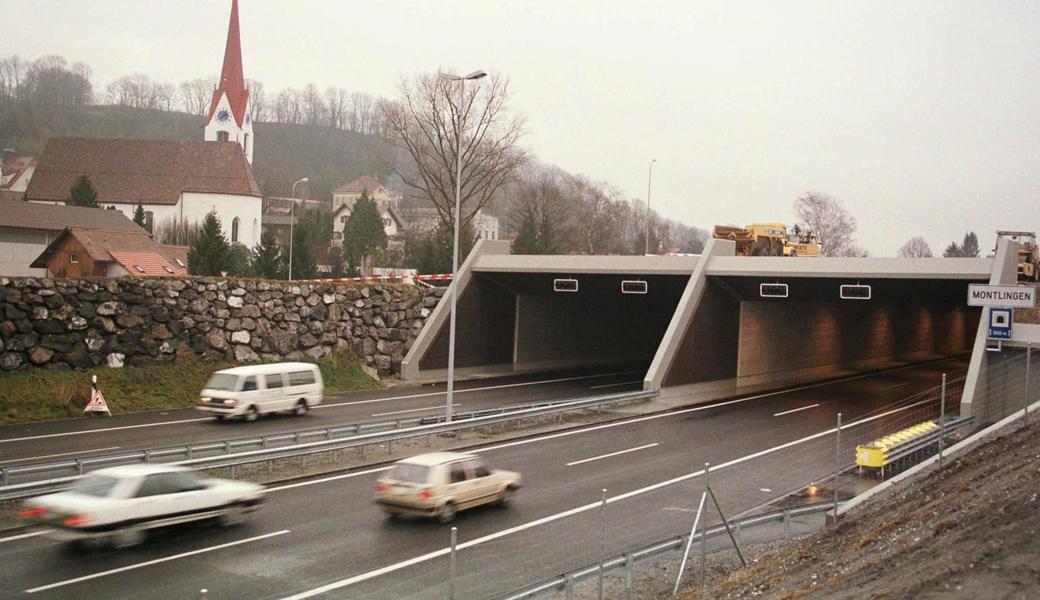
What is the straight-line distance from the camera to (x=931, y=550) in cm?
1024

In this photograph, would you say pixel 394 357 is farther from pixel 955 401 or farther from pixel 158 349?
pixel 955 401

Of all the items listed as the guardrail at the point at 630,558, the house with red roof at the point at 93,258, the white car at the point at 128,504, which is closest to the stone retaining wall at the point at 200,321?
the house with red roof at the point at 93,258

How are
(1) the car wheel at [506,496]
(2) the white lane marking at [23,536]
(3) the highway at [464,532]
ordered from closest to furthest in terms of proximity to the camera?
(3) the highway at [464,532] → (2) the white lane marking at [23,536] → (1) the car wheel at [506,496]

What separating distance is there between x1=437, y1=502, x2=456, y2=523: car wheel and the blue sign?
1773 cm

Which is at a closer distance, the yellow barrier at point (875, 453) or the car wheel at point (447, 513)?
the car wheel at point (447, 513)

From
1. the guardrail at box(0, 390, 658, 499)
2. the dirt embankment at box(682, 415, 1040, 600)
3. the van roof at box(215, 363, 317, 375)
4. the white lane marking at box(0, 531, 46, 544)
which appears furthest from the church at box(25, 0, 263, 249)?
the dirt embankment at box(682, 415, 1040, 600)

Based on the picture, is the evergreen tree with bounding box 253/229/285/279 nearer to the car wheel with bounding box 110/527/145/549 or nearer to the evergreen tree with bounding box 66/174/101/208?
the evergreen tree with bounding box 66/174/101/208

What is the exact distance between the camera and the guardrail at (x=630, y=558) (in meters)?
12.2

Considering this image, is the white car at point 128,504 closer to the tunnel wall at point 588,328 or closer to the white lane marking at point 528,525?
the white lane marking at point 528,525

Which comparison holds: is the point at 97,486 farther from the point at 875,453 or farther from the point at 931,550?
the point at 875,453

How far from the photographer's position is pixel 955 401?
1352 inches

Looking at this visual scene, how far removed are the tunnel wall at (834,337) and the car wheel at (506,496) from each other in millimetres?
23219

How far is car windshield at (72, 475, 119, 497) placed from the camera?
14930 mm

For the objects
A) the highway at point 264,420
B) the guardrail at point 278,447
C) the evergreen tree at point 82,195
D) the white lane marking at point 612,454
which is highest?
the evergreen tree at point 82,195
